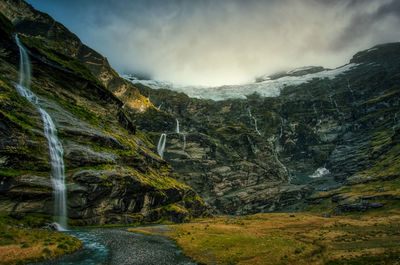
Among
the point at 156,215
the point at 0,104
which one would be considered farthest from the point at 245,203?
the point at 0,104

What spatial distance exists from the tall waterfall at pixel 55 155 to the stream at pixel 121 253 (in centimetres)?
1249

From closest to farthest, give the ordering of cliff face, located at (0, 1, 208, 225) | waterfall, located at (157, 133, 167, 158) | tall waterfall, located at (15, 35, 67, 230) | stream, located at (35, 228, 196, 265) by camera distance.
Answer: stream, located at (35, 228, 196, 265), cliff face, located at (0, 1, 208, 225), tall waterfall, located at (15, 35, 67, 230), waterfall, located at (157, 133, 167, 158)

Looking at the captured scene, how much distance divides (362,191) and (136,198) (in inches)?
4915

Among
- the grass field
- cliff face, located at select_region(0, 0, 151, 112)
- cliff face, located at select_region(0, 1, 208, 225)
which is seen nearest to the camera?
the grass field

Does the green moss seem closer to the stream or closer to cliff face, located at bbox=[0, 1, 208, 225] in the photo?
cliff face, located at bbox=[0, 1, 208, 225]

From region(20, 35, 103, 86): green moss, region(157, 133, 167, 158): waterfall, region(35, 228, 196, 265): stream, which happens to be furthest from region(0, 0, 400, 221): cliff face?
region(35, 228, 196, 265): stream

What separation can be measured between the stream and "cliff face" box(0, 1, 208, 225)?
52.0 feet

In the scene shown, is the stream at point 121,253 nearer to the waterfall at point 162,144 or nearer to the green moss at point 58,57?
the green moss at point 58,57

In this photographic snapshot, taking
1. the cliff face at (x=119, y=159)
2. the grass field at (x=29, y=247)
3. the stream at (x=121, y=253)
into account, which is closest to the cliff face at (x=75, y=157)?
the cliff face at (x=119, y=159)

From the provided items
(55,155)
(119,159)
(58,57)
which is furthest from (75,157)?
(58,57)

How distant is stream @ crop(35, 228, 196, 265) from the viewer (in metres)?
25.2

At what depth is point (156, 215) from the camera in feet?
242

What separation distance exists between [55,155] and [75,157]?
499 cm

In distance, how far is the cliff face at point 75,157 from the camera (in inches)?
1730
